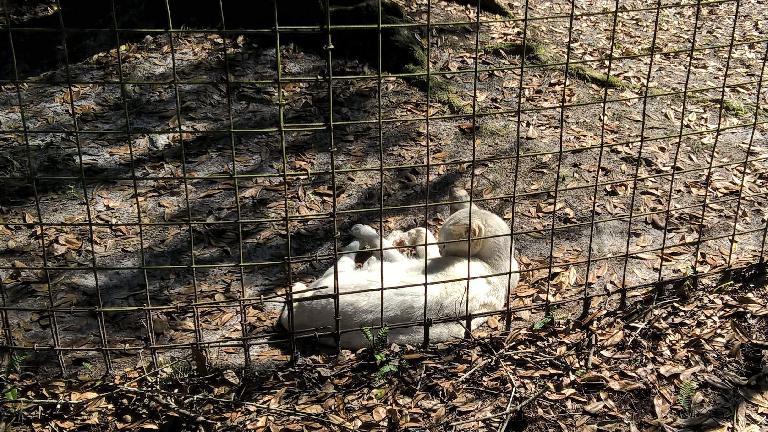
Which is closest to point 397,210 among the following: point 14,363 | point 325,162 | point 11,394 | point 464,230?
point 325,162

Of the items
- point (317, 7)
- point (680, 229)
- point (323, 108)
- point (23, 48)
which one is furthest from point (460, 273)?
point (23, 48)

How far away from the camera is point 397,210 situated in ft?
23.7

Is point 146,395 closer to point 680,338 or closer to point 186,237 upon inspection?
point 186,237

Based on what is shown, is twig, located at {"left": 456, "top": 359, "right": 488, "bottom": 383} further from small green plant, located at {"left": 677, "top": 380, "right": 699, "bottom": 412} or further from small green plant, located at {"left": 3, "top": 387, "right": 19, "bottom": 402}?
small green plant, located at {"left": 3, "top": 387, "right": 19, "bottom": 402}

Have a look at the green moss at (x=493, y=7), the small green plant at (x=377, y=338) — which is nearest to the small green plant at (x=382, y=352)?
the small green plant at (x=377, y=338)

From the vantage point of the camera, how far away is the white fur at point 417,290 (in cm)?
528

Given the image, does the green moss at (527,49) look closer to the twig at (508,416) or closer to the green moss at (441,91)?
the green moss at (441,91)

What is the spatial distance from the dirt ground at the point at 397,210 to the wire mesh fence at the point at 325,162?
0.03m

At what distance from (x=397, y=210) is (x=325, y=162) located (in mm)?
988

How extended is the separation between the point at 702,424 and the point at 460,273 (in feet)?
6.20

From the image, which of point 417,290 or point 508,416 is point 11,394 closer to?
point 417,290

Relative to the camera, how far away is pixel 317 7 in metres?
9.38

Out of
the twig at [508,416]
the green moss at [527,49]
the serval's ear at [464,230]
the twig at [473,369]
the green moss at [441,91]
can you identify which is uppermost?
the green moss at [527,49]

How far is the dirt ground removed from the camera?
492 cm
